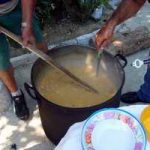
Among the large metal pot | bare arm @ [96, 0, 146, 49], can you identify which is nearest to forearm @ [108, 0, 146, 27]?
bare arm @ [96, 0, 146, 49]

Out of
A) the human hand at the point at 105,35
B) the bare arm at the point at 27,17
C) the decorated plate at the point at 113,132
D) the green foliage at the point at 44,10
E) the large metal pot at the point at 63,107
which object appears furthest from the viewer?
the green foliage at the point at 44,10

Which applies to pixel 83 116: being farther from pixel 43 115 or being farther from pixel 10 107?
pixel 10 107

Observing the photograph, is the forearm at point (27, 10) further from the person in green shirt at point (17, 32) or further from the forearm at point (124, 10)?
the forearm at point (124, 10)

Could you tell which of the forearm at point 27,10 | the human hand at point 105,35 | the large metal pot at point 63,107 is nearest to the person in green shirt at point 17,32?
the forearm at point 27,10

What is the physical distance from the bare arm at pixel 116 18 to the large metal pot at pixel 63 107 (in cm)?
46

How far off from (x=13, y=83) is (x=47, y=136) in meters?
0.59

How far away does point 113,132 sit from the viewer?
1841mm

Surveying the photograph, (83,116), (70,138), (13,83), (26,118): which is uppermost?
(70,138)

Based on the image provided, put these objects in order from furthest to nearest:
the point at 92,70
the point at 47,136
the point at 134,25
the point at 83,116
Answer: the point at 134,25 → the point at 47,136 → the point at 92,70 → the point at 83,116

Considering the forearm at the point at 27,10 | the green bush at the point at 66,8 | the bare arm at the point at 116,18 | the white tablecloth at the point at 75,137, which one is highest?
the bare arm at the point at 116,18

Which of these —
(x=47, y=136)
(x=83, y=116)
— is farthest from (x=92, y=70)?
(x=47, y=136)

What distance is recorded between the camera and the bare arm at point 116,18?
92.4 inches

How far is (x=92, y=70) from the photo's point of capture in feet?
9.86

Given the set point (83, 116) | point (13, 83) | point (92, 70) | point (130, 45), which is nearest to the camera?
point (83, 116)
